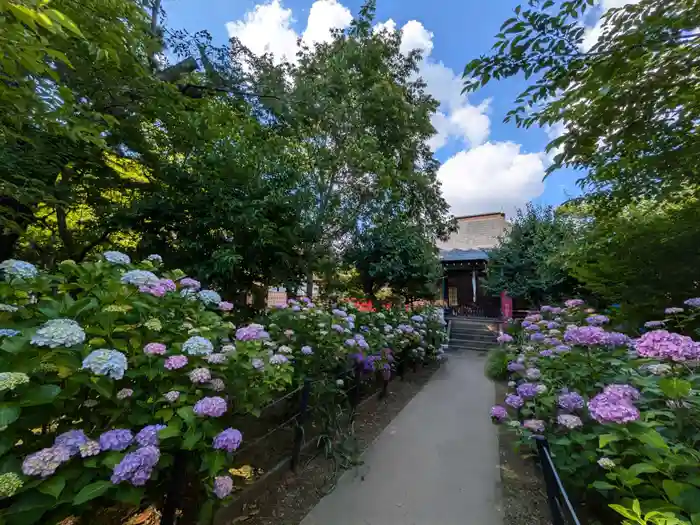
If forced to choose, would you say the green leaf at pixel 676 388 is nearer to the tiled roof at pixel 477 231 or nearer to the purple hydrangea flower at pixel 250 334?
the purple hydrangea flower at pixel 250 334

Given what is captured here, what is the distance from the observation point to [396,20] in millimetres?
7094

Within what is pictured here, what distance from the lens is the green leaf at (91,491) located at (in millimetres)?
870

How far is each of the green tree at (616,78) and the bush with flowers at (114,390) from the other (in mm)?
2862

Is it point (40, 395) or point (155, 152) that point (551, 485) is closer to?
→ point (40, 395)

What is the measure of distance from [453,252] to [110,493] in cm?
1335

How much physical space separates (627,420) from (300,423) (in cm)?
207

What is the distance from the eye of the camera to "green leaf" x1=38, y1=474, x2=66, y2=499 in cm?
83

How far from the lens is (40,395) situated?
92cm

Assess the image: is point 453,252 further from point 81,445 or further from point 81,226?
point 81,445

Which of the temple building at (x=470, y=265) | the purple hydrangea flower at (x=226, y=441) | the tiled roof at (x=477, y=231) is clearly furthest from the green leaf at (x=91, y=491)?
the tiled roof at (x=477, y=231)

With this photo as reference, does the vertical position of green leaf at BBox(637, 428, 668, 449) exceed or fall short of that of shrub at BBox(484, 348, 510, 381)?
it exceeds it

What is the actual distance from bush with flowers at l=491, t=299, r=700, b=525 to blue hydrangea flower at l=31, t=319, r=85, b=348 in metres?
1.83

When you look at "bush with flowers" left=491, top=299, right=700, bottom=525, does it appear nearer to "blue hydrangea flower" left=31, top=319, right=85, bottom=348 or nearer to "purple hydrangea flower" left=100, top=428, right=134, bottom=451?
"purple hydrangea flower" left=100, top=428, right=134, bottom=451

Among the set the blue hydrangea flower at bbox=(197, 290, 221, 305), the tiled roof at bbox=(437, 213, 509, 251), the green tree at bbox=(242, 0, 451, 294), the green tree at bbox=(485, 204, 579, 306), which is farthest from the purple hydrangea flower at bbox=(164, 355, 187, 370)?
the tiled roof at bbox=(437, 213, 509, 251)
